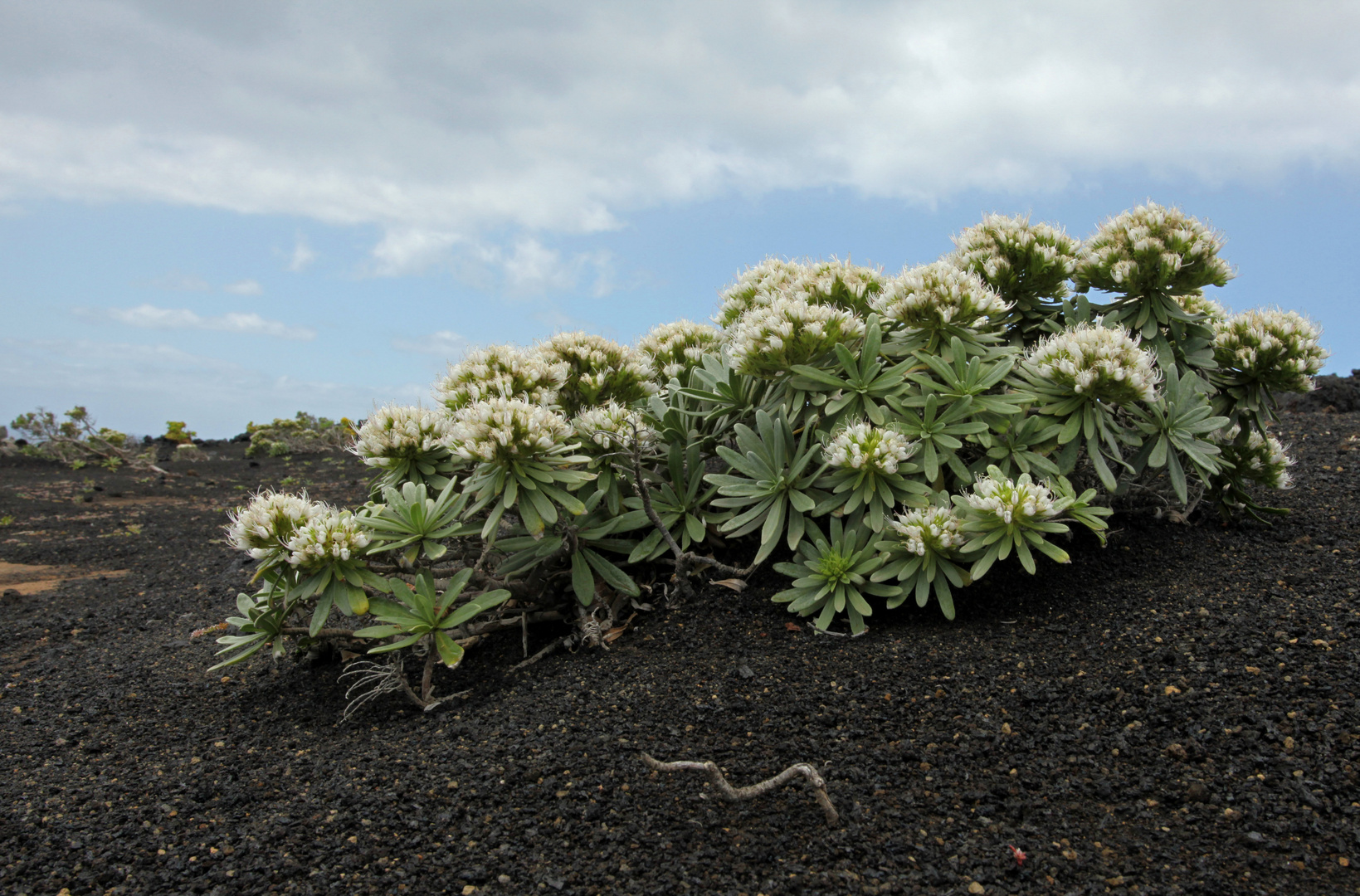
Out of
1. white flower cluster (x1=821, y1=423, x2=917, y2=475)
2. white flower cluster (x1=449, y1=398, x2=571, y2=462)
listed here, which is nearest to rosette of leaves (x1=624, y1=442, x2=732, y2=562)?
white flower cluster (x1=821, y1=423, x2=917, y2=475)

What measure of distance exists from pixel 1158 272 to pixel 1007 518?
209 cm

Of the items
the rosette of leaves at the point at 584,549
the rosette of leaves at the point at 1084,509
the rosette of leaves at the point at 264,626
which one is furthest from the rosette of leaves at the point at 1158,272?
the rosette of leaves at the point at 264,626

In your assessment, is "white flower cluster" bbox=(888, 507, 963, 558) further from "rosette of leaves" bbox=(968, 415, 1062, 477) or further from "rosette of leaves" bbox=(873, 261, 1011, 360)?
"rosette of leaves" bbox=(873, 261, 1011, 360)

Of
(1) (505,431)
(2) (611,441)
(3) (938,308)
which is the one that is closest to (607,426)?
(2) (611,441)

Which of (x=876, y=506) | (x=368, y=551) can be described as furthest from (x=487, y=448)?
(x=876, y=506)

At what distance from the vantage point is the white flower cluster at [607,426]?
156 inches

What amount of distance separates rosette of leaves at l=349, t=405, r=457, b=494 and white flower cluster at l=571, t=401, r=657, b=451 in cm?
61

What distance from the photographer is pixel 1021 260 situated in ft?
15.5

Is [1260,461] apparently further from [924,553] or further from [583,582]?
[583,582]

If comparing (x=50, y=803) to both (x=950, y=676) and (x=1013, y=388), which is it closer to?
(x=950, y=676)

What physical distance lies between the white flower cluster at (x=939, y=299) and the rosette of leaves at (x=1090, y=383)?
0.35 meters

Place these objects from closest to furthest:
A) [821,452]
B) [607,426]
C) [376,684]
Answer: [607,426]
[821,452]
[376,684]

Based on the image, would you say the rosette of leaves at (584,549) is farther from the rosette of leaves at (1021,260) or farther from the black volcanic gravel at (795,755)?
the rosette of leaves at (1021,260)

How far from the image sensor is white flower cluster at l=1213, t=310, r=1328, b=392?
15.4 feet
